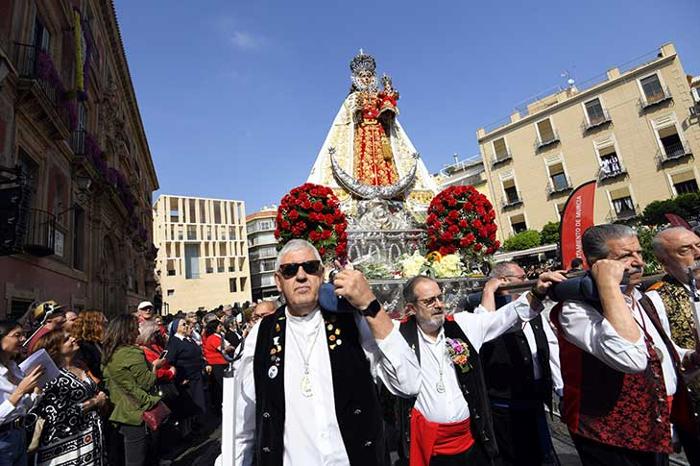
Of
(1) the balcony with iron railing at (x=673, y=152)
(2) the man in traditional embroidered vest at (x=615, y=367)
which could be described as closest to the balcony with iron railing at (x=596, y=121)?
(1) the balcony with iron railing at (x=673, y=152)

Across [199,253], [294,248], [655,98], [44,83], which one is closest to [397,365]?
[294,248]

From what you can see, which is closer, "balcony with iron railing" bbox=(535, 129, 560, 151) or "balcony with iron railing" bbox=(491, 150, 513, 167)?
"balcony with iron railing" bbox=(535, 129, 560, 151)

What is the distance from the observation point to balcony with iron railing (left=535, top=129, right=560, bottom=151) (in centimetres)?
2725

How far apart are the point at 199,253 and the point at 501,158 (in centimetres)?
4336

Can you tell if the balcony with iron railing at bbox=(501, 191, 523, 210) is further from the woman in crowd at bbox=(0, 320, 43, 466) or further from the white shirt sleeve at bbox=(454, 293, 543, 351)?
the woman in crowd at bbox=(0, 320, 43, 466)

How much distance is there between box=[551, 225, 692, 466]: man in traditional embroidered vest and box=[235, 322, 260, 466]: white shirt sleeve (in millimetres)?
1666

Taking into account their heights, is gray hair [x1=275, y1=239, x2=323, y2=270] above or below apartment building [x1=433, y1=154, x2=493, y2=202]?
below

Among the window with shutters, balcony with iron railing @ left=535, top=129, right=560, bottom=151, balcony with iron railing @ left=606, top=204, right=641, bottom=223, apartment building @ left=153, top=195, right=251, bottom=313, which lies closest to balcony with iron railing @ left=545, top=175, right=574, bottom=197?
balcony with iron railing @ left=535, top=129, right=560, bottom=151

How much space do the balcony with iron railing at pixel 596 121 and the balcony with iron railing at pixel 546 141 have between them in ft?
5.76

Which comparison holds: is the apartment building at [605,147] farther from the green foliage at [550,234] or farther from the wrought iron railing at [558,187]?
the green foliage at [550,234]

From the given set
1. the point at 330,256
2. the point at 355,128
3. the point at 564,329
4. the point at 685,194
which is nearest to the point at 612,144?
the point at 685,194

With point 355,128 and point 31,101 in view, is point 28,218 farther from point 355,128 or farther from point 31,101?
point 355,128

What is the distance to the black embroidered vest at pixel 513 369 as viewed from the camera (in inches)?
126

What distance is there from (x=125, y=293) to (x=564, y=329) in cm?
2025
